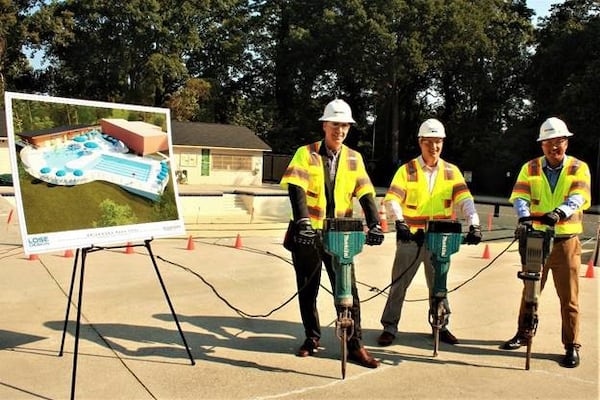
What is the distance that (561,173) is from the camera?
190 inches

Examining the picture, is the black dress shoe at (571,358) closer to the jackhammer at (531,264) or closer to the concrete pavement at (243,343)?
the concrete pavement at (243,343)

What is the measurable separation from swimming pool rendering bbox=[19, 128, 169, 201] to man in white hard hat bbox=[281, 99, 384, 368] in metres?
1.06

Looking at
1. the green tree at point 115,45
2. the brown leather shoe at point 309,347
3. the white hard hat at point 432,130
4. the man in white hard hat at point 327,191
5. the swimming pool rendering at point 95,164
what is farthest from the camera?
the green tree at point 115,45

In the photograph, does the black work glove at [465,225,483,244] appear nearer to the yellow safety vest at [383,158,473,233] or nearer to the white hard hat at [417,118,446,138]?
the yellow safety vest at [383,158,473,233]

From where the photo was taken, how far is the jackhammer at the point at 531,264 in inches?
178

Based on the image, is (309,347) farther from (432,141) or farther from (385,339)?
(432,141)

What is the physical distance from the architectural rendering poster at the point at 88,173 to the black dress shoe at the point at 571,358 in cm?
325

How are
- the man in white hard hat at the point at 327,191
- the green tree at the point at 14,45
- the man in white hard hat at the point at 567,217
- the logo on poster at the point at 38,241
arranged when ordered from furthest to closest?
1. the green tree at the point at 14,45
2. the man in white hard hat at the point at 567,217
3. the man in white hard hat at the point at 327,191
4. the logo on poster at the point at 38,241

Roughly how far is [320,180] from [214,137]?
33.2m

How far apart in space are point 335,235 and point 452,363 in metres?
1.53

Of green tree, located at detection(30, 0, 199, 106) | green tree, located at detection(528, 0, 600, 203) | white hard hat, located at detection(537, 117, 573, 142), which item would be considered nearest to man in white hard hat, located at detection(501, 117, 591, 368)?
white hard hat, located at detection(537, 117, 573, 142)

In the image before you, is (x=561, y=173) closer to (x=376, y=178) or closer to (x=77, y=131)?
(x=77, y=131)

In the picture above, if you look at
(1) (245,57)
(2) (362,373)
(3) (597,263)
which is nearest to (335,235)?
(2) (362,373)

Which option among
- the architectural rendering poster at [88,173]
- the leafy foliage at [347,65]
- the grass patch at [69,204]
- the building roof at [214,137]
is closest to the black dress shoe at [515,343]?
the architectural rendering poster at [88,173]
